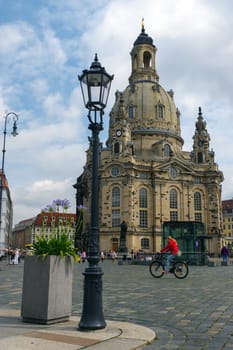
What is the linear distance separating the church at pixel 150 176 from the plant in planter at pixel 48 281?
5836cm

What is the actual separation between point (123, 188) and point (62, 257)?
202 feet

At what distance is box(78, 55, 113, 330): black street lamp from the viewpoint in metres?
6.80

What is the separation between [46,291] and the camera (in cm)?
731

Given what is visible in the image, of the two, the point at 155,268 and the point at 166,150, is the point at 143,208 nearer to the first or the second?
the point at 166,150

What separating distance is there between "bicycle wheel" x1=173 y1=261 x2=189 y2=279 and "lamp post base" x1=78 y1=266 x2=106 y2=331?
10.9 metres

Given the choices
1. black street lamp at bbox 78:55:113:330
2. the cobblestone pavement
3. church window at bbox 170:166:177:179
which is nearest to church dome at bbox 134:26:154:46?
church window at bbox 170:166:177:179

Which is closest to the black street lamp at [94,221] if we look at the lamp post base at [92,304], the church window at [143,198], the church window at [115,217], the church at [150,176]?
the lamp post base at [92,304]

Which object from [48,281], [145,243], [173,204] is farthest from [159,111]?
[48,281]

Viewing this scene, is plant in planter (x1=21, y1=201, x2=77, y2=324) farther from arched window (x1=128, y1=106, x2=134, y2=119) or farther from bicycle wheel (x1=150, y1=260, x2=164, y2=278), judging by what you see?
arched window (x1=128, y1=106, x2=134, y2=119)

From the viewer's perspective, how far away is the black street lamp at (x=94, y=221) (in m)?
6.80

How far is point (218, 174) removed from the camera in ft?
250

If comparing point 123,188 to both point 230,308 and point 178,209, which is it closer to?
point 178,209

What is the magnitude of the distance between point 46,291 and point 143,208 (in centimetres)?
6372

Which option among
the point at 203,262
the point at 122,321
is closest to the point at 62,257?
the point at 122,321
